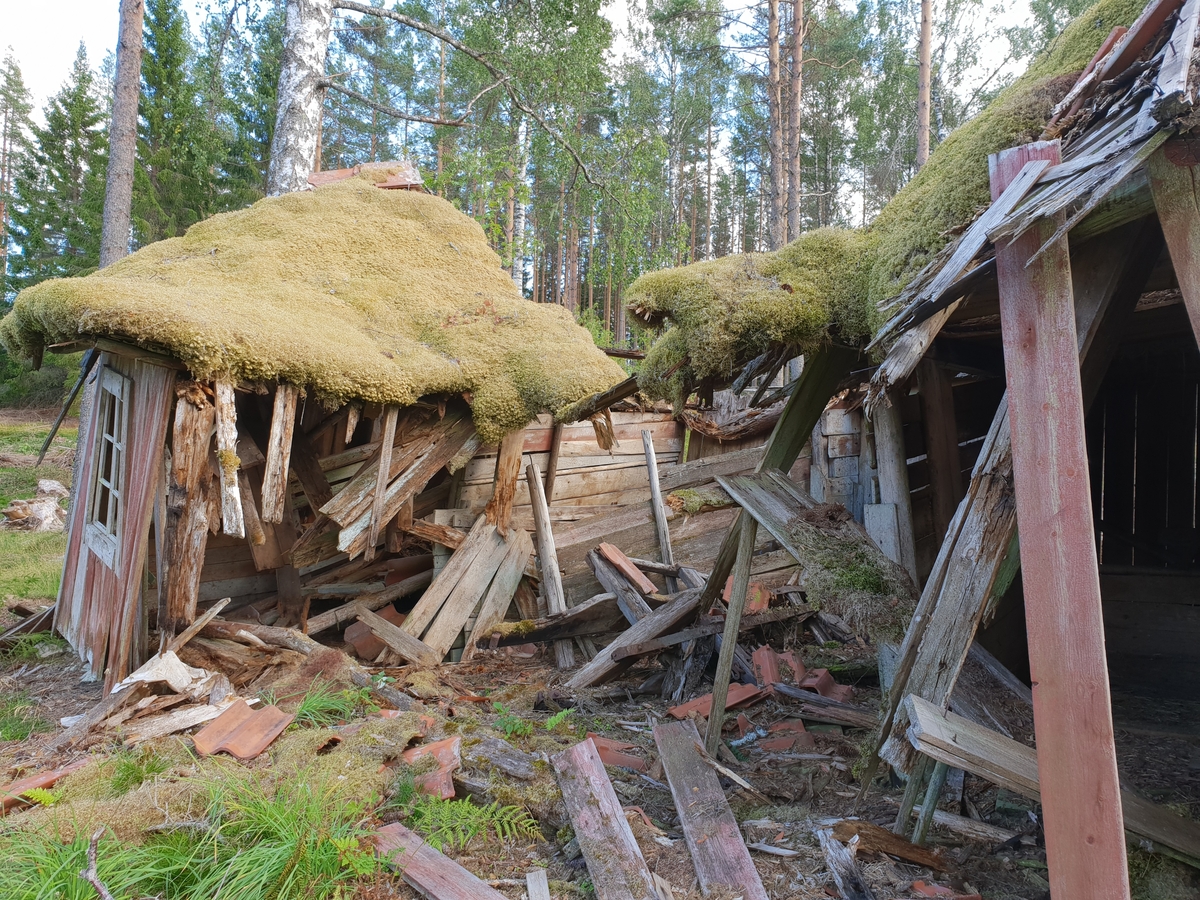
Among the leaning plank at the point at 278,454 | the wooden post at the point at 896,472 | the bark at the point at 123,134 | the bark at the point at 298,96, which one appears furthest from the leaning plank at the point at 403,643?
the bark at the point at 123,134

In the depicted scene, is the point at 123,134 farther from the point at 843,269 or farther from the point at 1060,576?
the point at 1060,576

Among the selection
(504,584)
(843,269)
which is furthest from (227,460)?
(843,269)

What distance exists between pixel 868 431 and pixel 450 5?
18247mm

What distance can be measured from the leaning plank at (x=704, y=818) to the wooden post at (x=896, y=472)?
1.97m

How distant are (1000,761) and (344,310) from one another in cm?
588

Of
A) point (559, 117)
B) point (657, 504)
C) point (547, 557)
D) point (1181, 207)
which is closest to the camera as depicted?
point (1181, 207)

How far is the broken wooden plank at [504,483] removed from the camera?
6.86 m

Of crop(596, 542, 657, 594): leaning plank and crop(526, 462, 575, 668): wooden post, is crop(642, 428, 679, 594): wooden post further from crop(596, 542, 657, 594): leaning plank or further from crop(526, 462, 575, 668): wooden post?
crop(526, 462, 575, 668): wooden post

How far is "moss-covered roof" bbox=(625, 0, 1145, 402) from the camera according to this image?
3121 mm

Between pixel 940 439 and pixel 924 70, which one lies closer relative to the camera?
pixel 940 439

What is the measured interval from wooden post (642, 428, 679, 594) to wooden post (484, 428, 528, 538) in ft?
5.88

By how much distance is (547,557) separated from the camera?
7.00 metres

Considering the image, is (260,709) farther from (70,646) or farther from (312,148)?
(312,148)

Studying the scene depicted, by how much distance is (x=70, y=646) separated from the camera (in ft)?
20.8
